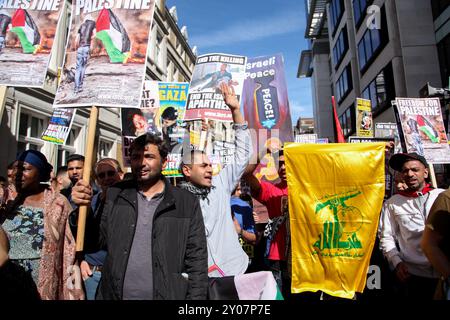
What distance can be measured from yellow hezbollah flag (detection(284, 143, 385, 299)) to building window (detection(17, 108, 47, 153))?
9.34 meters

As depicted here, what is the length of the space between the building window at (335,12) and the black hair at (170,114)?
24577 mm

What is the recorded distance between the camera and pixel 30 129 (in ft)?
33.4

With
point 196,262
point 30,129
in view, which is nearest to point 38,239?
point 196,262

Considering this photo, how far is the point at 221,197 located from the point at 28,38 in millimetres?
2270

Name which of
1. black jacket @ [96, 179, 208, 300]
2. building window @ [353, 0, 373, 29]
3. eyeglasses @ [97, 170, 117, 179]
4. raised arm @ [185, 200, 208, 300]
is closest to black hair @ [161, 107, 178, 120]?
eyeglasses @ [97, 170, 117, 179]

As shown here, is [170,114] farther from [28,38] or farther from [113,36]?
[113,36]

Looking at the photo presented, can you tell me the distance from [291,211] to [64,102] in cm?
224

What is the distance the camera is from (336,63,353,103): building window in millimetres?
25316

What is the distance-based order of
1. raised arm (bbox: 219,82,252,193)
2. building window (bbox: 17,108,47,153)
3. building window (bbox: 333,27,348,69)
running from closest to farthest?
1. raised arm (bbox: 219,82,252,193)
2. building window (bbox: 17,108,47,153)
3. building window (bbox: 333,27,348,69)

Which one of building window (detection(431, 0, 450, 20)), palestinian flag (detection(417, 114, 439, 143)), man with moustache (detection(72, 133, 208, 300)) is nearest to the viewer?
man with moustache (detection(72, 133, 208, 300))

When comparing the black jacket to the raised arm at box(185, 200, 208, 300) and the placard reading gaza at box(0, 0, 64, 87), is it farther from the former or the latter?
the placard reading gaza at box(0, 0, 64, 87)

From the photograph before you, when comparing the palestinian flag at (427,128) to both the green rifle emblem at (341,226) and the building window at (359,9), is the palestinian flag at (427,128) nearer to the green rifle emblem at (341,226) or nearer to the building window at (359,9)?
the green rifle emblem at (341,226)

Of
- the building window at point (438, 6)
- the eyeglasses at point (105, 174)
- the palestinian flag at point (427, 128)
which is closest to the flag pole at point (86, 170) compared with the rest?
the eyeglasses at point (105, 174)
